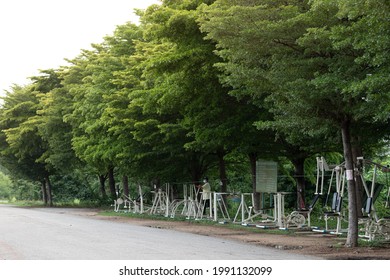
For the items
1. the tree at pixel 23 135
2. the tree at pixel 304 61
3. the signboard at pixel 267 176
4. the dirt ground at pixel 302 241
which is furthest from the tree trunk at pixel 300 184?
the tree at pixel 23 135

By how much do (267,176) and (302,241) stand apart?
735cm

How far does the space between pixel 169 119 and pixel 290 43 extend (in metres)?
14.5

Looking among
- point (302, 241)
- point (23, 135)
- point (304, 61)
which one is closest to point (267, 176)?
point (302, 241)

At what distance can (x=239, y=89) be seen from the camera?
20.2 m

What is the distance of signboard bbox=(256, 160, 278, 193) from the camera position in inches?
958

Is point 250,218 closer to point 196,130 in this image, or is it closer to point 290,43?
point 196,130

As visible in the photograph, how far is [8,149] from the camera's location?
5525 cm

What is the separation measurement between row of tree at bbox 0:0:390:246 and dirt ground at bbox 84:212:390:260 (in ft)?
2.75

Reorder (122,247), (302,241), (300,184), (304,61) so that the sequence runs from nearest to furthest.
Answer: (304,61) < (122,247) < (302,241) < (300,184)

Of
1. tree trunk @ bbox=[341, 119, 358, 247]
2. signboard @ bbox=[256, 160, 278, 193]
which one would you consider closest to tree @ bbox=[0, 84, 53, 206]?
signboard @ bbox=[256, 160, 278, 193]

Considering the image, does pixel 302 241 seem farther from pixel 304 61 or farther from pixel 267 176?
pixel 267 176

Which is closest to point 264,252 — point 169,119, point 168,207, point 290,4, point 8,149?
point 290,4

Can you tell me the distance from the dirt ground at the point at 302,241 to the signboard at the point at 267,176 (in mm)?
2085

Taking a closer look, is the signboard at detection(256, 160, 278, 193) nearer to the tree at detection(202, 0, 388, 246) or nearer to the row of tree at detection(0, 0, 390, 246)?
the row of tree at detection(0, 0, 390, 246)
